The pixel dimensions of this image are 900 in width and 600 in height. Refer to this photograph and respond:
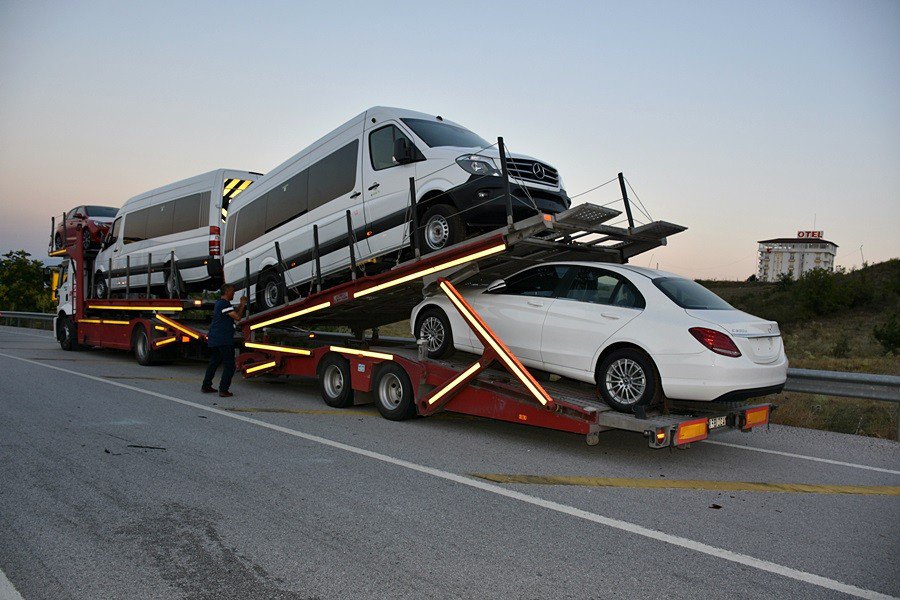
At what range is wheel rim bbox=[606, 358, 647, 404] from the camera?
5.93 meters

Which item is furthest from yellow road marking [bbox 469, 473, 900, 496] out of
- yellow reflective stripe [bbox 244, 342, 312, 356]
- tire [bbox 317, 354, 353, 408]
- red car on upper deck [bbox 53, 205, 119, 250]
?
red car on upper deck [bbox 53, 205, 119, 250]

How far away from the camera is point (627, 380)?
6027 millimetres

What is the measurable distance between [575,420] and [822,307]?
36690mm

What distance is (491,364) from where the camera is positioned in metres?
6.91

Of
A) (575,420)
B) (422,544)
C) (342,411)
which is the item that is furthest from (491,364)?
(422,544)

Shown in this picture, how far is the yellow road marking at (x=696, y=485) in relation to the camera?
5.37 m

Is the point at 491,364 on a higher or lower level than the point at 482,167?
lower

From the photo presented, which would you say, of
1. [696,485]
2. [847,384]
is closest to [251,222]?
[696,485]

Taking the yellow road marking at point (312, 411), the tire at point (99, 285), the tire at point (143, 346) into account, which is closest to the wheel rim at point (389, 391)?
the yellow road marking at point (312, 411)

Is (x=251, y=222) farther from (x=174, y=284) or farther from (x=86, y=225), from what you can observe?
(x=86, y=225)

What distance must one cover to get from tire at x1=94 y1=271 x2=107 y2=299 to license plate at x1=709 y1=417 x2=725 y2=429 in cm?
1475

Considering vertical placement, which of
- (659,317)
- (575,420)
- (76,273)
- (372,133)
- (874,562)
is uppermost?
(372,133)

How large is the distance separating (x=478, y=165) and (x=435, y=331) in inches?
81.2

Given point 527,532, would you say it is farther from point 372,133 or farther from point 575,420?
point 372,133
